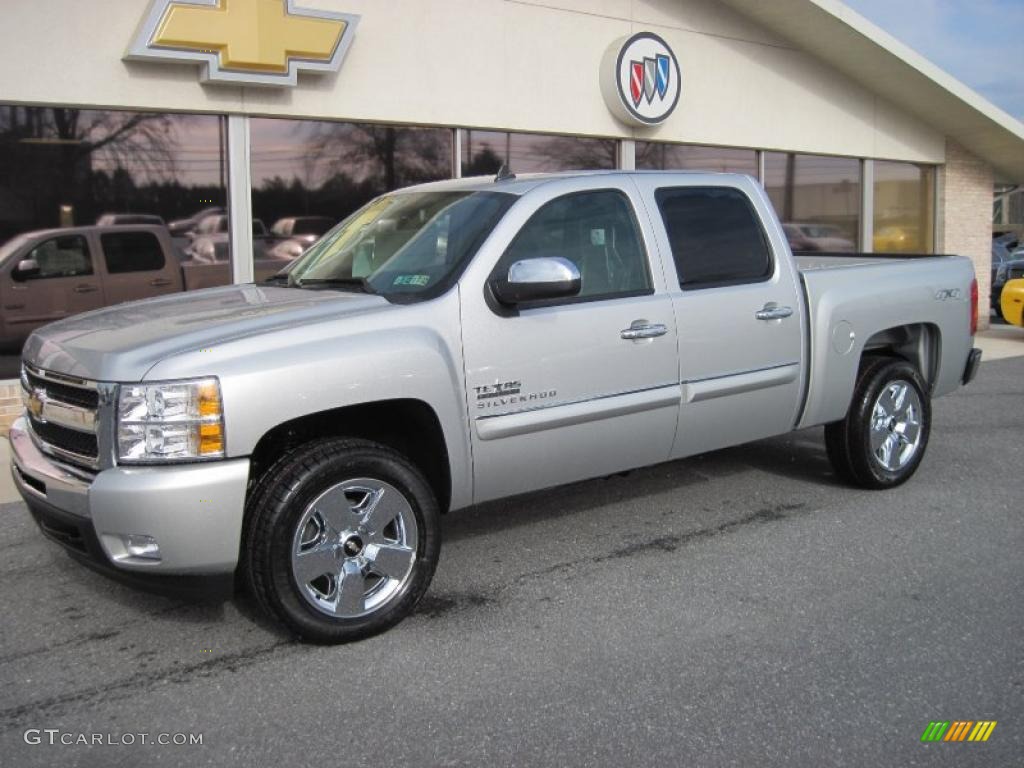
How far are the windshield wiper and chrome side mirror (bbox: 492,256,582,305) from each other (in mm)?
633

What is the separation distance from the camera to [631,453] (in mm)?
5113

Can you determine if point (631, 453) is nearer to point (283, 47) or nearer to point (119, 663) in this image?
point (119, 663)

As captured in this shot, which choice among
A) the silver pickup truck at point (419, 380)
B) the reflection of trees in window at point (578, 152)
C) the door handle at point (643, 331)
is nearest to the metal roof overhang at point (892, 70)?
the reflection of trees in window at point (578, 152)

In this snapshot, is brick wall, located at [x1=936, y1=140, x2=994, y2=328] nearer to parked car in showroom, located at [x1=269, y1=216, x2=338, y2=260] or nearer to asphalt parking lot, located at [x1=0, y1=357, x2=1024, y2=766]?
parked car in showroom, located at [x1=269, y1=216, x2=338, y2=260]

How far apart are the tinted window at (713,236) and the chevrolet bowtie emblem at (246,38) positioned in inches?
212

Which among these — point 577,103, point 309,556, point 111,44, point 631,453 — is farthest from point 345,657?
point 577,103

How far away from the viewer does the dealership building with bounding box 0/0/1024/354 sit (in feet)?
29.3

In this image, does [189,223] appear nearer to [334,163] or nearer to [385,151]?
[334,163]

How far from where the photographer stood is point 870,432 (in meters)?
6.21

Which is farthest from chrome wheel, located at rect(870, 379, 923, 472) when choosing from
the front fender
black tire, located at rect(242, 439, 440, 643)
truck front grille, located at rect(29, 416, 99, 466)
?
truck front grille, located at rect(29, 416, 99, 466)

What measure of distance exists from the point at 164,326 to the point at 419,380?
1061 mm

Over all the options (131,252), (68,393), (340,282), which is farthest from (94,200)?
(68,393)

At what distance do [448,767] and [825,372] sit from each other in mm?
3556

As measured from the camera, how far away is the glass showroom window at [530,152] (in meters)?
11.6
